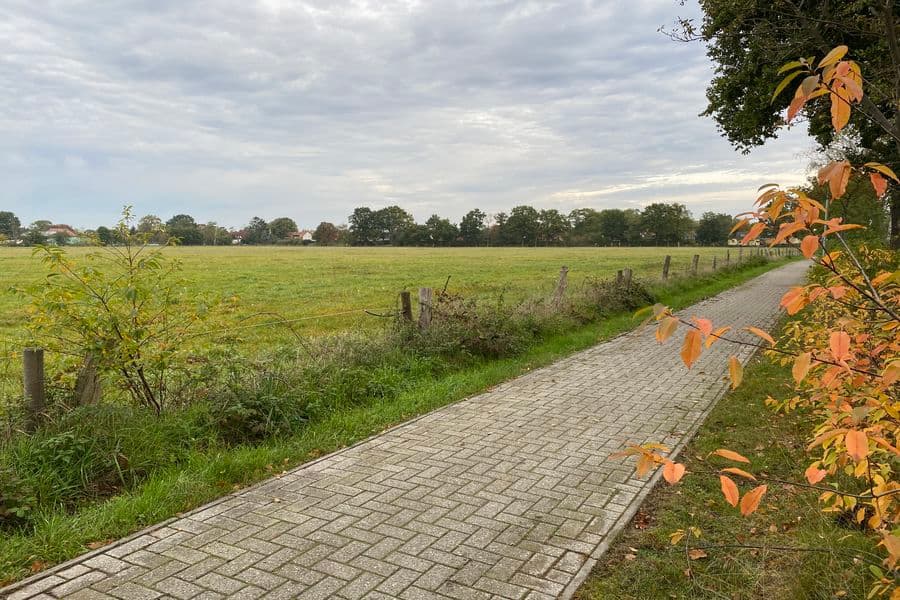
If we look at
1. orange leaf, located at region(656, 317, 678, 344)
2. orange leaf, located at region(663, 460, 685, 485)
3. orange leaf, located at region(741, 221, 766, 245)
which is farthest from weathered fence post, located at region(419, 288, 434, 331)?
orange leaf, located at region(656, 317, 678, 344)

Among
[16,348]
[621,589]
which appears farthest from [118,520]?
[621,589]

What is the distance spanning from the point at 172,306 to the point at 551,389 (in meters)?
4.74

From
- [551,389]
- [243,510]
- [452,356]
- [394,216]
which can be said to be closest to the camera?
[243,510]

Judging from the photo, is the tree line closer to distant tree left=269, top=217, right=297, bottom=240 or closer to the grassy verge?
distant tree left=269, top=217, right=297, bottom=240

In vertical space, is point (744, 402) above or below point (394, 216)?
below

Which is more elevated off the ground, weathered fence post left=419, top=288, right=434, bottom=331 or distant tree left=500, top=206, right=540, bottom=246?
distant tree left=500, top=206, right=540, bottom=246

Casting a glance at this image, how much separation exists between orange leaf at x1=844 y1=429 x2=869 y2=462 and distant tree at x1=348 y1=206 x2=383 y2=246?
431 feet

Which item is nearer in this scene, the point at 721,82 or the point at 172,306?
the point at 172,306

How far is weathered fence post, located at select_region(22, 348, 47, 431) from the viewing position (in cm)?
488

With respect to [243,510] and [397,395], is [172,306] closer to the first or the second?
[243,510]

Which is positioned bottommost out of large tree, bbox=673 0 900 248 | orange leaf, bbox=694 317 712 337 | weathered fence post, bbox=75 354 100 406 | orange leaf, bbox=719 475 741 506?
weathered fence post, bbox=75 354 100 406

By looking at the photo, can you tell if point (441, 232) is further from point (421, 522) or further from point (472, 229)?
point (421, 522)

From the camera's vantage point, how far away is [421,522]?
422 cm

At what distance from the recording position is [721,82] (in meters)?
15.6
